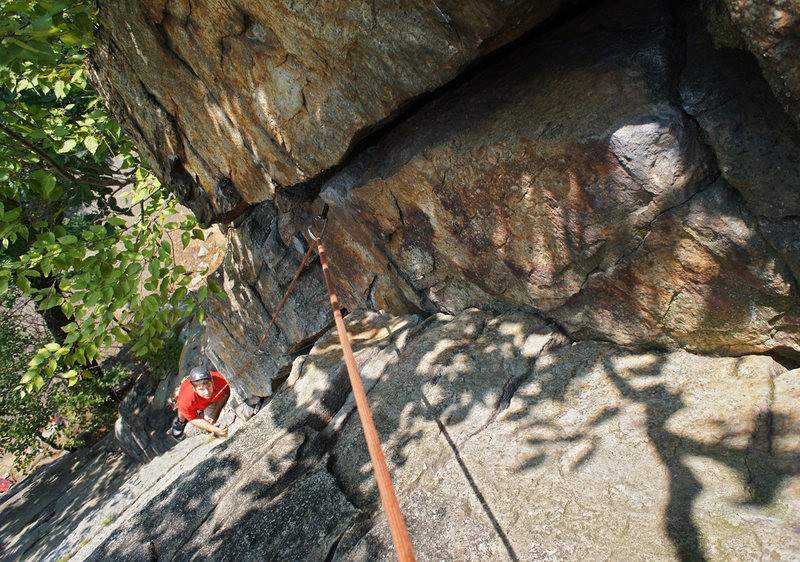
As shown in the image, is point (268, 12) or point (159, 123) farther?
point (159, 123)

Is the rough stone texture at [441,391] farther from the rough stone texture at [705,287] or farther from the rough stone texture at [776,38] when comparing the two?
the rough stone texture at [776,38]

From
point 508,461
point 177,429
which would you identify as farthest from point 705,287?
point 177,429

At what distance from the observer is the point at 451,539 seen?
2.67 metres

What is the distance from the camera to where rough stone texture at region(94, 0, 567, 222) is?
2.97m

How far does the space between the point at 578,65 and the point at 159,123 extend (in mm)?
4043

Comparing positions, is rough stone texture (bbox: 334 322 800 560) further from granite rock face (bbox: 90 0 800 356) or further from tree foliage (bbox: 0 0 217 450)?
tree foliage (bbox: 0 0 217 450)

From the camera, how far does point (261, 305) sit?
6.69 metres

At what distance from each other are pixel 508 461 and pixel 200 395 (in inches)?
226

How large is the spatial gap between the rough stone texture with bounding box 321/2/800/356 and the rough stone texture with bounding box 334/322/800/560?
13.9 inches

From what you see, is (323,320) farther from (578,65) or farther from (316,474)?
(578,65)

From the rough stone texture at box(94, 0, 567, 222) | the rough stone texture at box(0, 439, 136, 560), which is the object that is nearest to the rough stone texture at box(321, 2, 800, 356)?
the rough stone texture at box(94, 0, 567, 222)

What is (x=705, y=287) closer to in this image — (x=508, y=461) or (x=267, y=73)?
(x=508, y=461)

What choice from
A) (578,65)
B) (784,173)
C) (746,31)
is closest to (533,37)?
(578,65)

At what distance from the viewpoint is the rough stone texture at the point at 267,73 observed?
9.75 ft
